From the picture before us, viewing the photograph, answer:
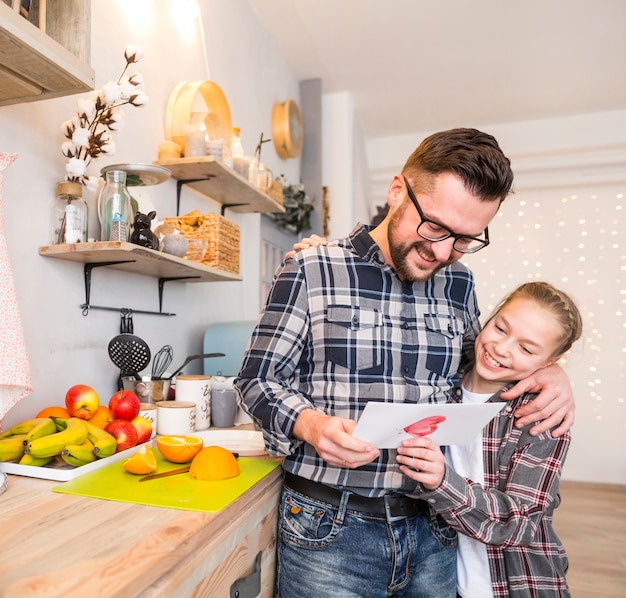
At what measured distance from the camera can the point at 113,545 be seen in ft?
2.55

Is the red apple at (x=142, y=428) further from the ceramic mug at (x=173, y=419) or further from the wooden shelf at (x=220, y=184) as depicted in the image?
the wooden shelf at (x=220, y=184)

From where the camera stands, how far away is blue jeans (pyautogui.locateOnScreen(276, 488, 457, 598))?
106cm

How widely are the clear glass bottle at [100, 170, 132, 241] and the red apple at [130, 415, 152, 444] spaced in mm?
490

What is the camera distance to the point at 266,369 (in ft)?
3.67

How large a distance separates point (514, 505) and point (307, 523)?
43 centimetres

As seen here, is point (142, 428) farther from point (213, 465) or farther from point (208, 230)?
point (208, 230)

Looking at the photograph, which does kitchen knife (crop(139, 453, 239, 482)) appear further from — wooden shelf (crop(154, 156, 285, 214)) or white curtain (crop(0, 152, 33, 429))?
wooden shelf (crop(154, 156, 285, 214))

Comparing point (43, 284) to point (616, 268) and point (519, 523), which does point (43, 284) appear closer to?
point (519, 523)

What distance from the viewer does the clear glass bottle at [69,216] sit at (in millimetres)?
1387

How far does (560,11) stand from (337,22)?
1.29m

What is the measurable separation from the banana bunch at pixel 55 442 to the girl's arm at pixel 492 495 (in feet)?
2.19

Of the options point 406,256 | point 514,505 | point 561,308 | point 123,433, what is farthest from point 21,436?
point 561,308

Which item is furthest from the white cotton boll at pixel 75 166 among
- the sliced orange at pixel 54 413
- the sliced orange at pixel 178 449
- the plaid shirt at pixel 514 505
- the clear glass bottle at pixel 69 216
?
the plaid shirt at pixel 514 505

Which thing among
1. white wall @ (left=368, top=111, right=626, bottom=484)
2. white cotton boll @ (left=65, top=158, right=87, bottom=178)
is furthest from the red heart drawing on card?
white wall @ (left=368, top=111, right=626, bottom=484)
